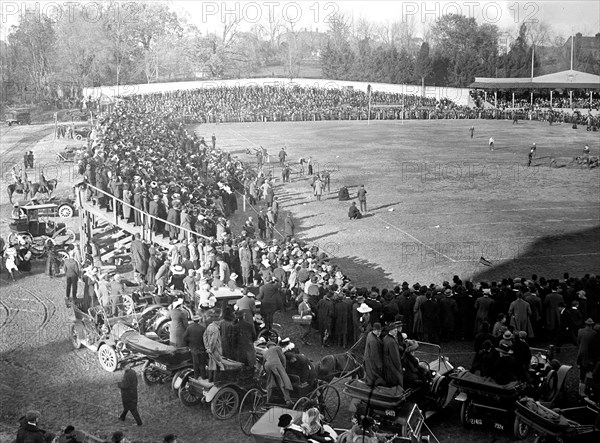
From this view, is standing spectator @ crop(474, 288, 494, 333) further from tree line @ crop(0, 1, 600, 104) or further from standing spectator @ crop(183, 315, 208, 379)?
tree line @ crop(0, 1, 600, 104)

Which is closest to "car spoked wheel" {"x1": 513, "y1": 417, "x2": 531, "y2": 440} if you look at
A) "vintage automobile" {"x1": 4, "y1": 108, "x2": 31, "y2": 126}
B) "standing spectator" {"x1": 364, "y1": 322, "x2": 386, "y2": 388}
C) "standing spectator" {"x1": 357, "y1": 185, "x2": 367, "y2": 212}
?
"standing spectator" {"x1": 364, "y1": 322, "x2": 386, "y2": 388}

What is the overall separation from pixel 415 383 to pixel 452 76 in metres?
87.2

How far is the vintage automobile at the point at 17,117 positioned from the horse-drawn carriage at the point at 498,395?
161 ft

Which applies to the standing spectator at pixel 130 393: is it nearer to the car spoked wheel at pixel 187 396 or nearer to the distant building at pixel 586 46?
the car spoked wheel at pixel 187 396

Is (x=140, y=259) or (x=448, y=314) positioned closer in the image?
(x=448, y=314)

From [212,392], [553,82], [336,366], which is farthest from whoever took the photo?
[553,82]

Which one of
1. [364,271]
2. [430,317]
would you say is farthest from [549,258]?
[430,317]

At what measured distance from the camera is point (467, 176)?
135ft

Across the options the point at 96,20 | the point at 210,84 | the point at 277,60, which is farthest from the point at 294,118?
the point at 277,60

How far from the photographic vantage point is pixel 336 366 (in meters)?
12.7

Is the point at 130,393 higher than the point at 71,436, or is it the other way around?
the point at 71,436

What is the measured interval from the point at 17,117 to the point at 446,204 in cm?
3482

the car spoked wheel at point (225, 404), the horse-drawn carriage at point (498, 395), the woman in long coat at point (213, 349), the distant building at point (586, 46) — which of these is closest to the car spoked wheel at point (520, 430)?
the horse-drawn carriage at point (498, 395)

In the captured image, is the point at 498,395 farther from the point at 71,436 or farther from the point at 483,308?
the point at 71,436
